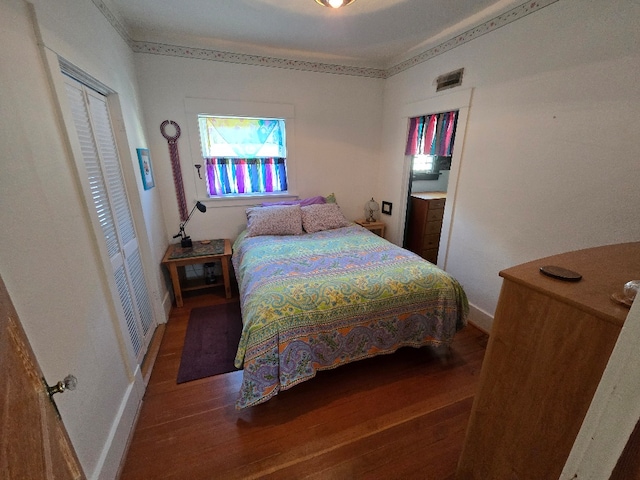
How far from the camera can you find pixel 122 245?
5.84 ft

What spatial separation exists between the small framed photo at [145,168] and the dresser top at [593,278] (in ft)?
8.66

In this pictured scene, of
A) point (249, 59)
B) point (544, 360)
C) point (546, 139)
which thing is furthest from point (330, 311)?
point (249, 59)

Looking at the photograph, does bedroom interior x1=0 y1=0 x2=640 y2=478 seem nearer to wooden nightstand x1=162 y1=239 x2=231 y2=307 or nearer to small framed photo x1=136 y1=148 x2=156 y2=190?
small framed photo x1=136 y1=148 x2=156 y2=190

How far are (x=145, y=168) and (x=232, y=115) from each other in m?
1.10

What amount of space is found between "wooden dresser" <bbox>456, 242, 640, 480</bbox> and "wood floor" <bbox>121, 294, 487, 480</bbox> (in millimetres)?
529

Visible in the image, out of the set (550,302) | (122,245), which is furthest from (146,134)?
(550,302)

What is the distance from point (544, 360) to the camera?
749 mm

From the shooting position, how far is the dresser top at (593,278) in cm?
64

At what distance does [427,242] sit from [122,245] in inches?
130

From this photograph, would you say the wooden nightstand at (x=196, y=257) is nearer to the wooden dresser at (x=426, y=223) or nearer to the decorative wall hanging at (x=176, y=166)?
the decorative wall hanging at (x=176, y=166)

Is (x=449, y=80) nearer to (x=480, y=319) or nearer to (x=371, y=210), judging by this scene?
(x=371, y=210)

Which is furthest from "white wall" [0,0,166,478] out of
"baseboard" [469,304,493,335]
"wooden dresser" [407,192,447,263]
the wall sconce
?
"wooden dresser" [407,192,447,263]

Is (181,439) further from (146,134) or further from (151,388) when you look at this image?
(146,134)

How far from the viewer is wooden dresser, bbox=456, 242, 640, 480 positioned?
0.66m
